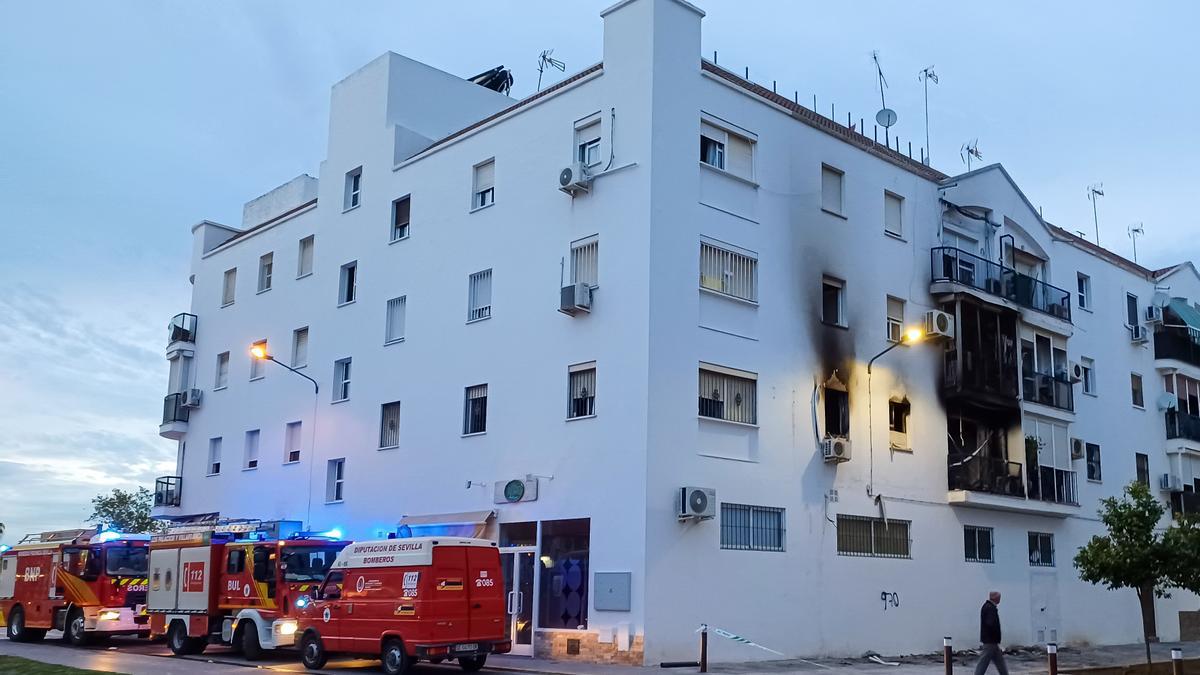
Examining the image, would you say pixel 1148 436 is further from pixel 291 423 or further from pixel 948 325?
pixel 291 423

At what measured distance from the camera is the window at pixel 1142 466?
124 feet

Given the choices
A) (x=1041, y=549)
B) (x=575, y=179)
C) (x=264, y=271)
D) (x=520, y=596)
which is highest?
(x=264, y=271)

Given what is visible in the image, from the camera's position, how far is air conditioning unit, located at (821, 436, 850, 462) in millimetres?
26156

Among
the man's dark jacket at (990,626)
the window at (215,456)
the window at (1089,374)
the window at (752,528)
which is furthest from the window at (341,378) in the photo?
the window at (1089,374)

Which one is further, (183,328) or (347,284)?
(183,328)

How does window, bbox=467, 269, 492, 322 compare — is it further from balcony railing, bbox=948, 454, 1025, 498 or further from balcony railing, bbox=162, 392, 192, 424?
balcony railing, bbox=162, 392, 192, 424

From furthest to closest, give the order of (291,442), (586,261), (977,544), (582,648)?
(291,442), (977,544), (586,261), (582,648)

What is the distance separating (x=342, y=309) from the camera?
33.8m

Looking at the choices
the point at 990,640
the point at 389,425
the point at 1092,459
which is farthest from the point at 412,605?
the point at 1092,459

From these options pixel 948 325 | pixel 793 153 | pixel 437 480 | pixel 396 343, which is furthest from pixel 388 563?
pixel 948 325

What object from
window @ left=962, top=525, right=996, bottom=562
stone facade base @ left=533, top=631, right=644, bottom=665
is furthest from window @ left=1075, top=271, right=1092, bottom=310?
stone facade base @ left=533, top=631, right=644, bottom=665

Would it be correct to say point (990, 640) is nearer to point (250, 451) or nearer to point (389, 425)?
point (389, 425)

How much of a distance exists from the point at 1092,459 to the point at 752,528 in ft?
54.3

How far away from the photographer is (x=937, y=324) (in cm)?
2928
